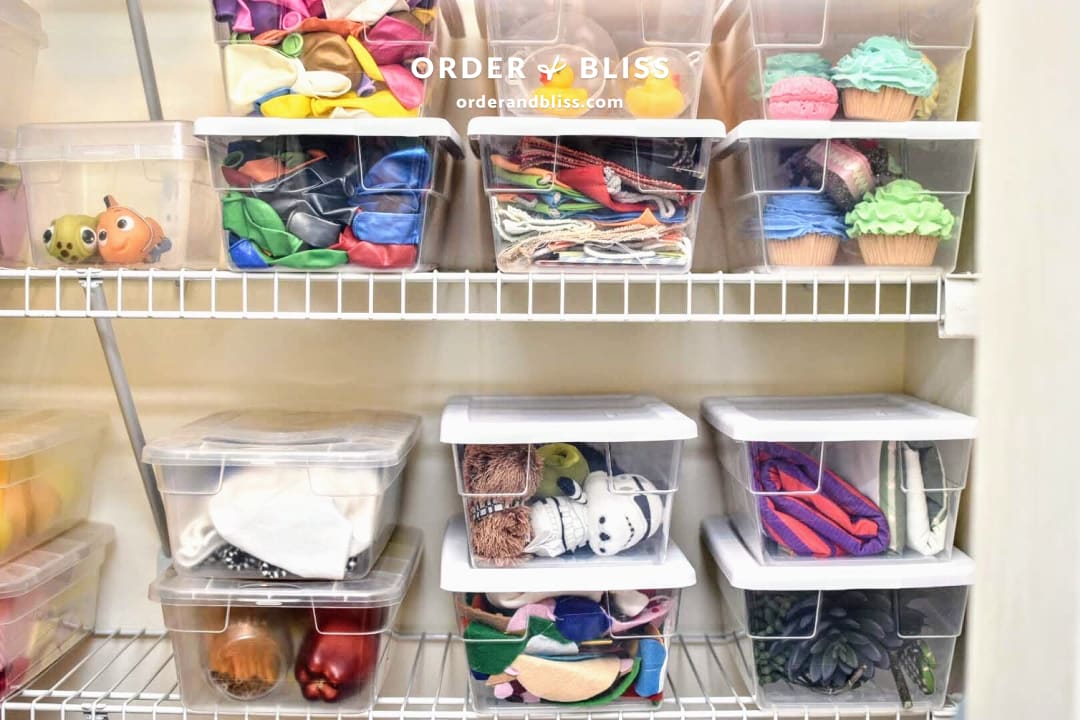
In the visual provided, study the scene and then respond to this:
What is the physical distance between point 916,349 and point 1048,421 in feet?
3.58

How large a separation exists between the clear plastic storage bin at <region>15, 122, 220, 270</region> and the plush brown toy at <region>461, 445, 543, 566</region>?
407 millimetres

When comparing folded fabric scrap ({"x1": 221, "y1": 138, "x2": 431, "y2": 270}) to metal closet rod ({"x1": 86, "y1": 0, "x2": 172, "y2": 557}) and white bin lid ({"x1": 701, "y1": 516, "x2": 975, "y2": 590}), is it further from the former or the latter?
white bin lid ({"x1": 701, "y1": 516, "x2": 975, "y2": 590})

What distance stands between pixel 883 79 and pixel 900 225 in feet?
0.51

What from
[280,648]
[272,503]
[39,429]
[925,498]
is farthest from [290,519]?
[925,498]

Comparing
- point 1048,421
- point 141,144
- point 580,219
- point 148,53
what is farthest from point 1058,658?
point 148,53

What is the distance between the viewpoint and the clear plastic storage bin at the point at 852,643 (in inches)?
39.4

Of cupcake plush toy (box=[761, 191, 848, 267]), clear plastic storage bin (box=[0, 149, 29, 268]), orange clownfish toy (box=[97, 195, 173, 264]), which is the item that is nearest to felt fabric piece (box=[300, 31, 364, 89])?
orange clownfish toy (box=[97, 195, 173, 264])

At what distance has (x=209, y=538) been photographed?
0.98 metres

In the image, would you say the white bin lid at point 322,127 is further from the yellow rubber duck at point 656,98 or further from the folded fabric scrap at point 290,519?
the folded fabric scrap at point 290,519

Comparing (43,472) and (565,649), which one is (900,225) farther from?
(43,472)

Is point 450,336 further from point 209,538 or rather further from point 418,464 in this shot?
point 209,538

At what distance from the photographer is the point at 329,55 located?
0.95 meters

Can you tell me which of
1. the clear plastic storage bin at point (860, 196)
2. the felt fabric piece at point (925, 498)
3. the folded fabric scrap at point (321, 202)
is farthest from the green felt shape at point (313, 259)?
the felt fabric piece at point (925, 498)

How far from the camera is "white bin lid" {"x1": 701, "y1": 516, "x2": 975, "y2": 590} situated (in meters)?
0.97
